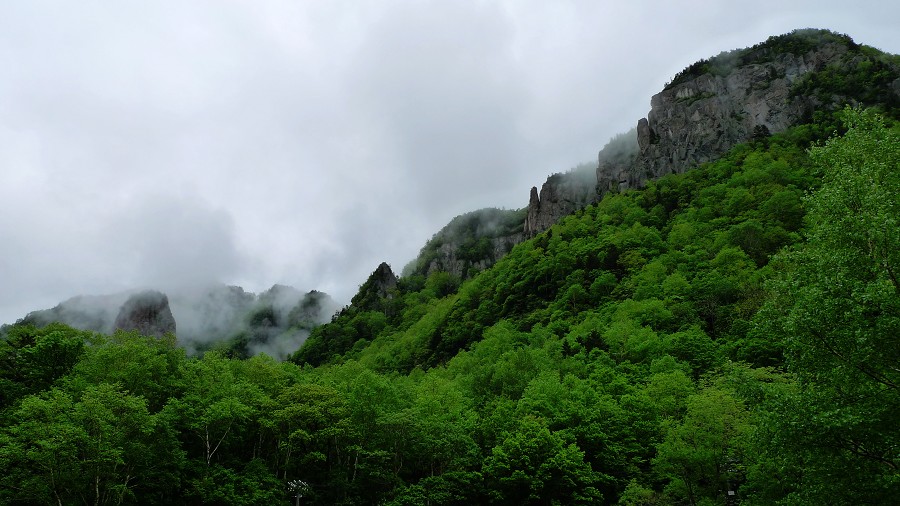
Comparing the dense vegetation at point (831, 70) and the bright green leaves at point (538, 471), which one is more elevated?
the dense vegetation at point (831, 70)

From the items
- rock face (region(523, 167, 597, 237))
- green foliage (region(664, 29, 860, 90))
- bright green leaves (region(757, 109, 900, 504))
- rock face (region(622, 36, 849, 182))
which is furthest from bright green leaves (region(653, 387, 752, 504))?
green foliage (region(664, 29, 860, 90))

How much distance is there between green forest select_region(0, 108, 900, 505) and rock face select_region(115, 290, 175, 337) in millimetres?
57281

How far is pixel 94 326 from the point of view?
318 feet

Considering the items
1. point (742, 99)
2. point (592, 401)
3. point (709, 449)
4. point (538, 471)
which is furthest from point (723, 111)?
point (709, 449)

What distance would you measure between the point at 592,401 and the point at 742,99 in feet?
347

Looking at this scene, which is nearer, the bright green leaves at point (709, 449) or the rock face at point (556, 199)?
the bright green leaves at point (709, 449)

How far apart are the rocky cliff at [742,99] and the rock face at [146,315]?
91.9m

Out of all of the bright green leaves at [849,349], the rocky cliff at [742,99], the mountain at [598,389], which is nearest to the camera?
the bright green leaves at [849,349]

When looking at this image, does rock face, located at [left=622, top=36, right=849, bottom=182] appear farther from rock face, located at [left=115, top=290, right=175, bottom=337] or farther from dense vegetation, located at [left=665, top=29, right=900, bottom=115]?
rock face, located at [left=115, top=290, right=175, bottom=337]

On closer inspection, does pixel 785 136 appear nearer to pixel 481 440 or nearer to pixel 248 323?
pixel 481 440

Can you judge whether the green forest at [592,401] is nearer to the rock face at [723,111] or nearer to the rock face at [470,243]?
the rock face at [723,111]

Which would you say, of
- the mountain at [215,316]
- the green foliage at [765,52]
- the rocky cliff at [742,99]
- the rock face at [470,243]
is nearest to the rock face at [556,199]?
the rocky cliff at [742,99]

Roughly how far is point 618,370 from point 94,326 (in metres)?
93.0

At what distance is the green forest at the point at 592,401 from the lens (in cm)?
1485
